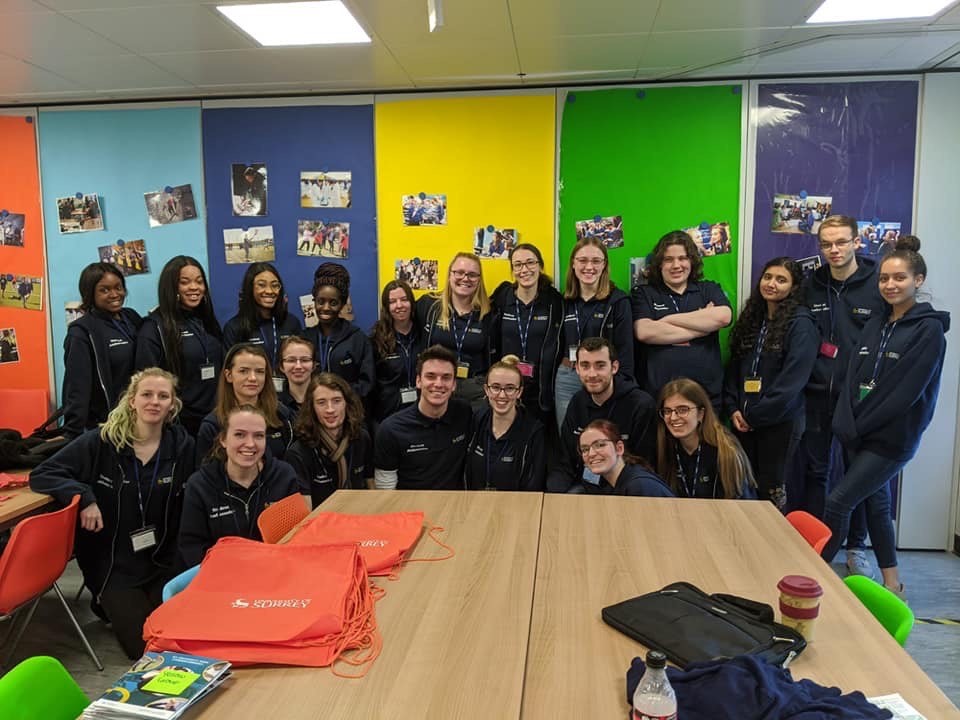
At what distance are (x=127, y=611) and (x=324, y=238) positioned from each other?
2542 millimetres

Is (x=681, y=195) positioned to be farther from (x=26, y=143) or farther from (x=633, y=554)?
(x=26, y=143)

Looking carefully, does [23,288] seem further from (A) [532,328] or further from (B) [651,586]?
(B) [651,586]

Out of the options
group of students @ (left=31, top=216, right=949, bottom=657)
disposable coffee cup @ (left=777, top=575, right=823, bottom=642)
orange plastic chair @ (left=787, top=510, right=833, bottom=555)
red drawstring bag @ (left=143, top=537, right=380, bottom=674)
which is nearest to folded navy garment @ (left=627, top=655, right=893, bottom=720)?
disposable coffee cup @ (left=777, top=575, right=823, bottom=642)

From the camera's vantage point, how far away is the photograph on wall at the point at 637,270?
14.4 feet

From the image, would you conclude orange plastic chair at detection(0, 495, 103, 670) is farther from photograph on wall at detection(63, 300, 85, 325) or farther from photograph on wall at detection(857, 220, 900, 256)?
photograph on wall at detection(857, 220, 900, 256)

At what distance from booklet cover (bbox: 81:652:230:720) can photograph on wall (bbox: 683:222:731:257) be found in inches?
148

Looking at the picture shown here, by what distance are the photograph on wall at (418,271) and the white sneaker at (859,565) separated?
2993mm

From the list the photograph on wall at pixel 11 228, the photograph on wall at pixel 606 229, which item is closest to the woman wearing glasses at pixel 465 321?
the photograph on wall at pixel 606 229

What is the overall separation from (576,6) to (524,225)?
1561mm

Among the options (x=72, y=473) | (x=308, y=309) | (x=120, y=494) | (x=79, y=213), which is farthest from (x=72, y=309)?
(x=120, y=494)

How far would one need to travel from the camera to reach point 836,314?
3928 mm

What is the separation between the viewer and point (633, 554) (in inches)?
80.7

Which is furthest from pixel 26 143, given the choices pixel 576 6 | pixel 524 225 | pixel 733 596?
pixel 733 596

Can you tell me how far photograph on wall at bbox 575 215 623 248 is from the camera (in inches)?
173
